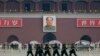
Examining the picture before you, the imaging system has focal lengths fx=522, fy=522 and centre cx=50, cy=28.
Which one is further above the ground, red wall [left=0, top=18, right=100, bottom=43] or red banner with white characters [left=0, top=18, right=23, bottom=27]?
red banner with white characters [left=0, top=18, right=23, bottom=27]

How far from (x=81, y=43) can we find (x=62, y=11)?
1060cm

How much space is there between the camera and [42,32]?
87438 mm

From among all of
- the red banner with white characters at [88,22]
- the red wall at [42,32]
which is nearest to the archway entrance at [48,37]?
the red wall at [42,32]

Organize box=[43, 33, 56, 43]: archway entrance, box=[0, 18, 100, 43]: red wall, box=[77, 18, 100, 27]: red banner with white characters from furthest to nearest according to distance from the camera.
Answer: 1. box=[43, 33, 56, 43]: archway entrance
2. box=[77, 18, 100, 27]: red banner with white characters
3. box=[0, 18, 100, 43]: red wall

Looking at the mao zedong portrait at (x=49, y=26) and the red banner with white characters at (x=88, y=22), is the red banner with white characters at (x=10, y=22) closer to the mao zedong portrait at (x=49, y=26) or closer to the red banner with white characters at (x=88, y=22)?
the mao zedong portrait at (x=49, y=26)

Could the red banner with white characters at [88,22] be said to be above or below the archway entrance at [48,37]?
above

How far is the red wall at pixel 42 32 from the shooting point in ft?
285

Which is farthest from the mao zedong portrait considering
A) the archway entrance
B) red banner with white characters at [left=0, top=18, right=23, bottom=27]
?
red banner with white characters at [left=0, top=18, right=23, bottom=27]

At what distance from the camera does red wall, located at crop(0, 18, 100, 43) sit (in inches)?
3420

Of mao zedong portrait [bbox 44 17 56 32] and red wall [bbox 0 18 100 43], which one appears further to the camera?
mao zedong portrait [bbox 44 17 56 32]

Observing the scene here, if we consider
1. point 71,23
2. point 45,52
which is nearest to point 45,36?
point 71,23

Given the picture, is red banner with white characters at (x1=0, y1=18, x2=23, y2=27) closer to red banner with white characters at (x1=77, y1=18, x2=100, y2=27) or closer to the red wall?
the red wall

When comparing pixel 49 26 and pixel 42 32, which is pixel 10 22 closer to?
pixel 42 32

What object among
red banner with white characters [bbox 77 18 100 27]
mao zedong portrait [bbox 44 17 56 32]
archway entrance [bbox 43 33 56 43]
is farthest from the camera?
archway entrance [bbox 43 33 56 43]
